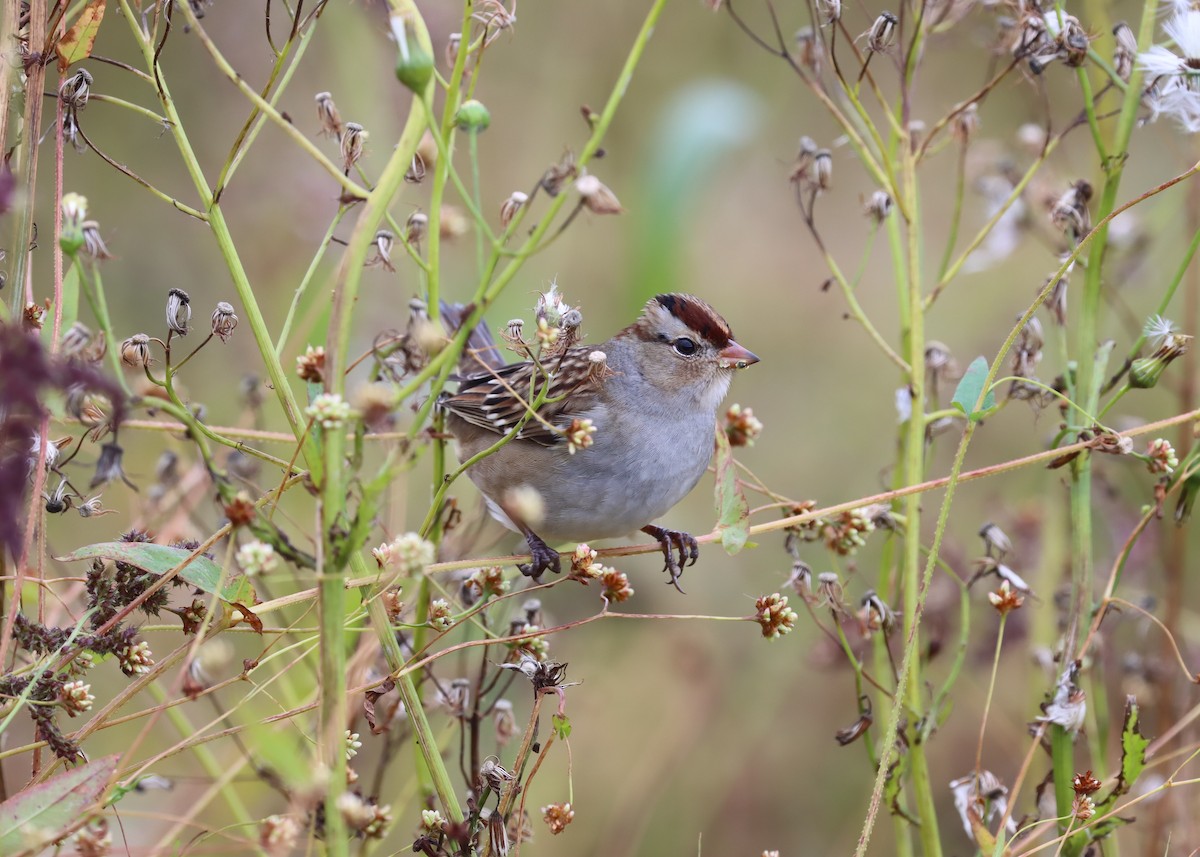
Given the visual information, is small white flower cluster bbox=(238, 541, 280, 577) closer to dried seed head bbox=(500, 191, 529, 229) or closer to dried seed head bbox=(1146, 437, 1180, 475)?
dried seed head bbox=(500, 191, 529, 229)

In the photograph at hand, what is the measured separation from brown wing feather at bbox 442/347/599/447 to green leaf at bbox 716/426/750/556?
0.85 meters

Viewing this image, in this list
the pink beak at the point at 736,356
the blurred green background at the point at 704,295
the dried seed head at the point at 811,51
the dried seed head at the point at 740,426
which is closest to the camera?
the dried seed head at the point at 811,51

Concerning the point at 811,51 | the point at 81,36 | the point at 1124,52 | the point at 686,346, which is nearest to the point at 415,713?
the point at 81,36

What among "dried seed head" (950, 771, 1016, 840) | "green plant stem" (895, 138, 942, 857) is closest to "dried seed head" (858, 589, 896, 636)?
"green plant stem" (895, 138, 942, 857)

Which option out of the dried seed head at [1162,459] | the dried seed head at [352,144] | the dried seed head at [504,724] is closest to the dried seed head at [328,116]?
the dried seed head at [352,144]

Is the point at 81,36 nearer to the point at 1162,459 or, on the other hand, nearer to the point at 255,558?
the point at 255,558

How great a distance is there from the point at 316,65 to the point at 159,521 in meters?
2.84

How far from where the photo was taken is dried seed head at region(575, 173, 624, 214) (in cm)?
137

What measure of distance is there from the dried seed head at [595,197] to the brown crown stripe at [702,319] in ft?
5.14

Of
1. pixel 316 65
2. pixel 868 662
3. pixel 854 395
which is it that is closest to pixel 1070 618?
pixel 868 662

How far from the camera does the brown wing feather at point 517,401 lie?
2.77 m

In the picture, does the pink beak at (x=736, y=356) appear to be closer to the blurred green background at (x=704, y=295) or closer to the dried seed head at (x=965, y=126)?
the blurred green background at (x=704, y=295)

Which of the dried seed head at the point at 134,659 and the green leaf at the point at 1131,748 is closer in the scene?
the dried seed head at the point at 134,659

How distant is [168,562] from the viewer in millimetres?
1538
